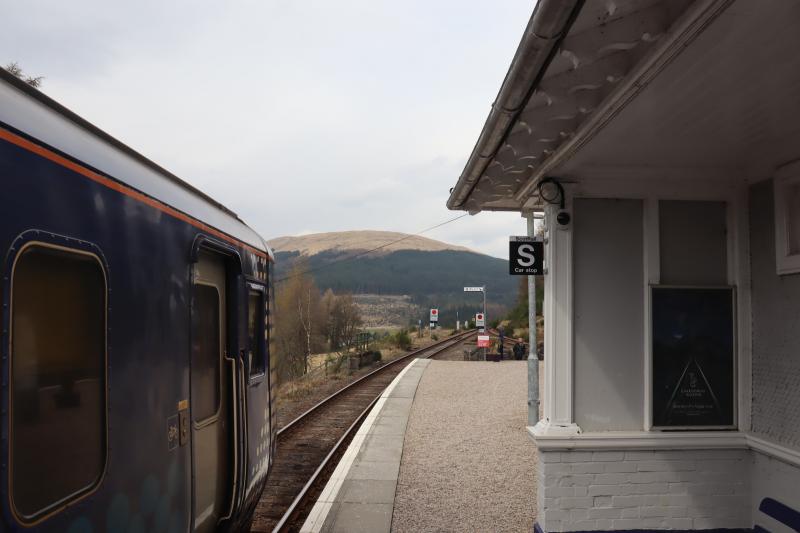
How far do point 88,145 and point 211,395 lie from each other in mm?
2405

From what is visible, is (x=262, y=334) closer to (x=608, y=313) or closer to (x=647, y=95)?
(x=608, y=313)

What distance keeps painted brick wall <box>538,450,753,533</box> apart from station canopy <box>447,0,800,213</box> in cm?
232

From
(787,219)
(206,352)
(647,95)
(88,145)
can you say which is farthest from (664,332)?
(88,145)

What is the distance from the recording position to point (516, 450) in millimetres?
10242

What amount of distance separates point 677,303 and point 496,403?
10.3m

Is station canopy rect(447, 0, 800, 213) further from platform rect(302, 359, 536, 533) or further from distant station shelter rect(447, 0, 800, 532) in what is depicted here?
Result: platform rect(302, 359, 536, 533)

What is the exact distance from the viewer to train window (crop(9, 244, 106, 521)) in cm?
230

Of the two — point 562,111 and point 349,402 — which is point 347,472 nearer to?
point 562,111

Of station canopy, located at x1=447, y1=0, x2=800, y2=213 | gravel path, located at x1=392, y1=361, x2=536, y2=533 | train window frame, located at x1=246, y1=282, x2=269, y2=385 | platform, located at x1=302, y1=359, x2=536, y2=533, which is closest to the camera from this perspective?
station canopy, located at x1=447, y1=0, x2=800, y2=213

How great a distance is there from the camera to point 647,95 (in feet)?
12.3

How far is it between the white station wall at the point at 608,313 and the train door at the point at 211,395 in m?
2.87

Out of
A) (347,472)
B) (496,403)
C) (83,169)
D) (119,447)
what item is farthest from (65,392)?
(496,403)

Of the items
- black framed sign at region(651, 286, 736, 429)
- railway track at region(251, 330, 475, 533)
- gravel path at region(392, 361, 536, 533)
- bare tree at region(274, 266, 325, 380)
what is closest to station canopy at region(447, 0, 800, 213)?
black framed sign at region(651, 286, 736, 429)

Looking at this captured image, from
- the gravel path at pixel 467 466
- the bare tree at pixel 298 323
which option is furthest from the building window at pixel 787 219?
the bare tree at pixel 298 323
